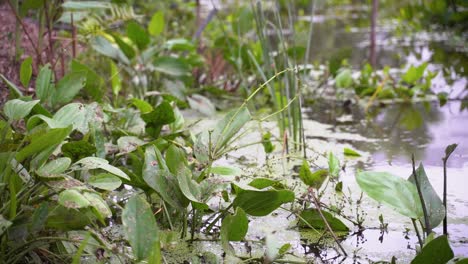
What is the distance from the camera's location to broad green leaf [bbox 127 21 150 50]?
2.47 meters

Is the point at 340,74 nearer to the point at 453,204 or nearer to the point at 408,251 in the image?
the point at 453,204

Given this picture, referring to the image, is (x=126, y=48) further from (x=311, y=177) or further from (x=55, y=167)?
(x=55, y=167)

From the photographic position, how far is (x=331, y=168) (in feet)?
5.89

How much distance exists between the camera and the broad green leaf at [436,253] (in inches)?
44.8

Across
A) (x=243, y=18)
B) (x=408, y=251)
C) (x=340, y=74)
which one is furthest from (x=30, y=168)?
(x=340, y=74)

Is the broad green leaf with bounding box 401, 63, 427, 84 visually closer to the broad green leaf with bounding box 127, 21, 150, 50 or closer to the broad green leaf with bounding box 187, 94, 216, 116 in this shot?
the broad green leaf with bounding box 187, 94, 216, 116

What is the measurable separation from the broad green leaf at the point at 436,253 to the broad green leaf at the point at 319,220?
0.33 meters

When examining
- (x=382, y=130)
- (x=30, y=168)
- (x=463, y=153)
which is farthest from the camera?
(x=382, y=130)

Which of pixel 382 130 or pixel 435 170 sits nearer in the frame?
pixel 435 170

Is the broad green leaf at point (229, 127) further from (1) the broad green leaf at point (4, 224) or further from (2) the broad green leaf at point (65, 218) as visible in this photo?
(1) the broad green leaf at point (4, 224)

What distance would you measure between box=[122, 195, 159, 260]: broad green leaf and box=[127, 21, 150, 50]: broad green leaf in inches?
55.7

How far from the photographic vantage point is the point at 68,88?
5.92 ft

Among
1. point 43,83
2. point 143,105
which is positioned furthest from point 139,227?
point 143,105

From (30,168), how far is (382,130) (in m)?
1.60
